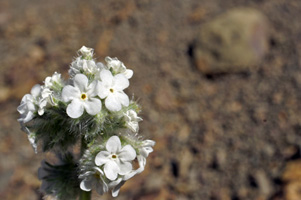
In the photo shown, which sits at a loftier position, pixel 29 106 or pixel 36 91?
pixel 36 91

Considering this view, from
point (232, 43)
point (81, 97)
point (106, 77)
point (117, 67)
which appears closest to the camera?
point (81, 97)

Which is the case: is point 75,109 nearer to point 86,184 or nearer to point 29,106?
point 29,106

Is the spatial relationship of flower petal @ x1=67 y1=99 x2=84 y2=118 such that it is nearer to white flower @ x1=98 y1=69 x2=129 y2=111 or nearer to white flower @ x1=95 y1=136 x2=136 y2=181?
white flower @ x1=98 y1=69 x2=129 y2=111

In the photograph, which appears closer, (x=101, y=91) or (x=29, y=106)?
(x=101, y=91)

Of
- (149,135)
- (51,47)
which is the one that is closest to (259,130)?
(149,135)

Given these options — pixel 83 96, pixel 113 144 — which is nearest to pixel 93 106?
pixel 83 96

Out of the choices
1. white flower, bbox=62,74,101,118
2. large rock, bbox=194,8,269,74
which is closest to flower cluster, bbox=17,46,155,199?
white flower, bbox=62,74,101,118

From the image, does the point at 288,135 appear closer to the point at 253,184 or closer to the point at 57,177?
the point at 253,184
